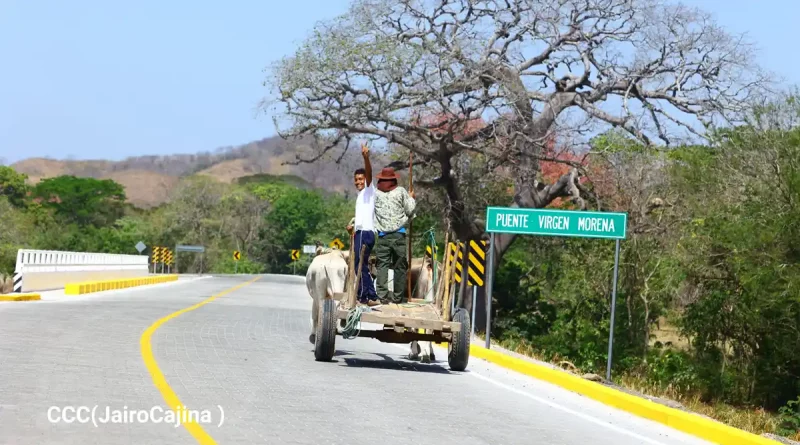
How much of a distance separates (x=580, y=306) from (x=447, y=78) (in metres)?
9.08

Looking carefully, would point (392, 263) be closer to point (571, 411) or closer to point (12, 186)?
point (571, 411)

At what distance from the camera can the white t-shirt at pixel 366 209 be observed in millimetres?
15445

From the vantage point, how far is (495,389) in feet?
47.5

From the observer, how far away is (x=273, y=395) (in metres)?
11.7

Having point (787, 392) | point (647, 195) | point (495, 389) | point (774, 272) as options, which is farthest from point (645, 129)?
point (495, 389)

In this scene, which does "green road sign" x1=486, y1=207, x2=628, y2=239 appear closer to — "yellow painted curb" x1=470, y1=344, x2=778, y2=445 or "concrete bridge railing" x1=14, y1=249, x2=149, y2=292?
"yellow painted curb" x1=470, y1=344, x2=778, y2=445

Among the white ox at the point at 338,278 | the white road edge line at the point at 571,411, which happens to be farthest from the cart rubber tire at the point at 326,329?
the white road edge line at the point at 571,411

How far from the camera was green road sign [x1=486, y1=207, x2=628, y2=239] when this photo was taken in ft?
59.4

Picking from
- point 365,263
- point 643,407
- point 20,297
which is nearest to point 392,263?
point 365,263

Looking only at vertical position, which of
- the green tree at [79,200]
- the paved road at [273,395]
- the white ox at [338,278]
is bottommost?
the paved road at [273,395]

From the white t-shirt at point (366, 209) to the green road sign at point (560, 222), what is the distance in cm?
401

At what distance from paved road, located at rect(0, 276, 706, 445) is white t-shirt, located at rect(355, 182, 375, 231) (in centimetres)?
187

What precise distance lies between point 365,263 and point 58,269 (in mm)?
21986

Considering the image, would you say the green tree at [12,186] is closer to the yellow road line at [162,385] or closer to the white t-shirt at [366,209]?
the yellow road line at [162,385]
